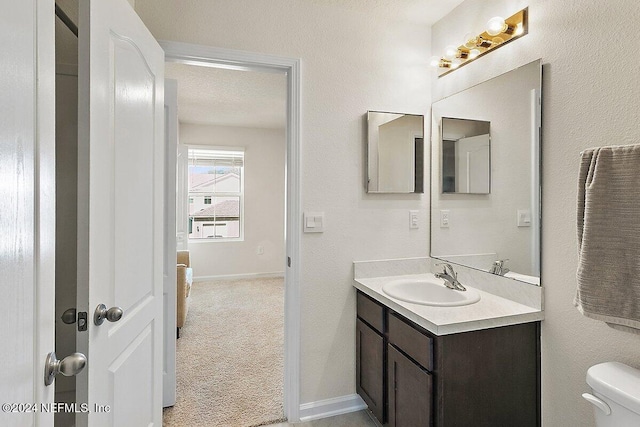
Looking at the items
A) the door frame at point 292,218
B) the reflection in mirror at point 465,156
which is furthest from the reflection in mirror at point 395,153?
the door frame at point 292,218

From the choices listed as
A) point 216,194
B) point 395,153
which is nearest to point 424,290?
point 395,153

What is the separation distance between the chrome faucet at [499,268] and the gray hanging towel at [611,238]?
0.50 m

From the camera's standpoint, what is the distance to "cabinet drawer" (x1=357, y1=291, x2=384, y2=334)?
1.84m

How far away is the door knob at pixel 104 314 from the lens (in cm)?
106

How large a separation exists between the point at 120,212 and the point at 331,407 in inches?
65.4

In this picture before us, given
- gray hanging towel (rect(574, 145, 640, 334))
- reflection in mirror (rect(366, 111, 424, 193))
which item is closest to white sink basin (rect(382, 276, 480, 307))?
reflection in mirror (rect(366, 111, 424, 193))

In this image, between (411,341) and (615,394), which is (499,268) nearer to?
(411,341)

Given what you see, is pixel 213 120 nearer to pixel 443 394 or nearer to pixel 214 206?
pixel 214 206

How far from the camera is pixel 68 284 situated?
4.29 ft

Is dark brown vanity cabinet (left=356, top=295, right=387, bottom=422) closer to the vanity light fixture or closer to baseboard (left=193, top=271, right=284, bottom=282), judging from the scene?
the vanity light fixture

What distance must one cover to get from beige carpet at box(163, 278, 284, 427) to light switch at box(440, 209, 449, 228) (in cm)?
153

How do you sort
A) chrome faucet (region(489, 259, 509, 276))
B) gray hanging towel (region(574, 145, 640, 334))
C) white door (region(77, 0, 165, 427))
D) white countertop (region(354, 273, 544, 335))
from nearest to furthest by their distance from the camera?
white door (region(77, 0, 165, 427)) < gray hanging towel (region(574, 145, 640, 334)) < white countertop (region(354, 273, 544, 335)) < chrome faucet (region(489, 259, 509, 276))

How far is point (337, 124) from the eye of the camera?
2104 millimetres

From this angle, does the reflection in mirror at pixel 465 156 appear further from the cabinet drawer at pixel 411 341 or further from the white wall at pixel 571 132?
the cabinet drawer at pixel 411 341
